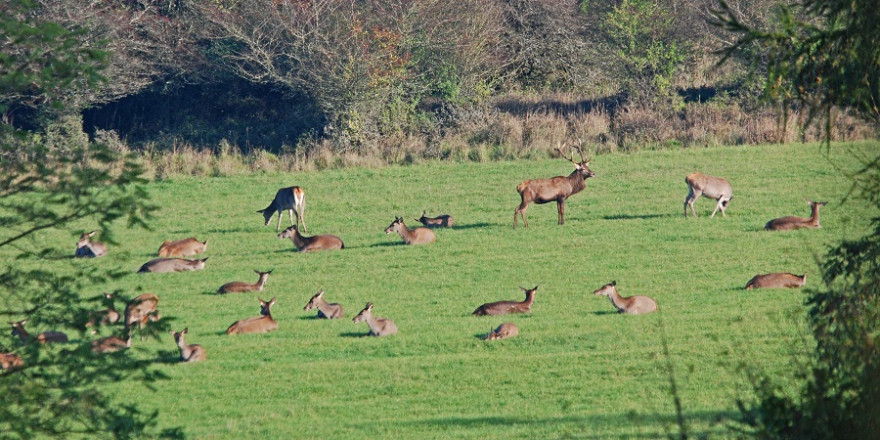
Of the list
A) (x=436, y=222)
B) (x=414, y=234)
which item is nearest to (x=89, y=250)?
(x=414, y=234)

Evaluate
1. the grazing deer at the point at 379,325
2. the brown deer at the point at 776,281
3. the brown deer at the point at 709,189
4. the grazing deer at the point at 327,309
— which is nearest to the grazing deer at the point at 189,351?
the grazing deer at the point at 379,325

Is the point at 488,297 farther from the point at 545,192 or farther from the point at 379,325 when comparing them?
the point at 545,192

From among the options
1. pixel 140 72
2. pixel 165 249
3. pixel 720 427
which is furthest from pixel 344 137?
pixel 720 427

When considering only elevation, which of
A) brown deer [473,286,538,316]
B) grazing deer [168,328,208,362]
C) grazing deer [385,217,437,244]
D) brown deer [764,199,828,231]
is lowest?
brown deer [764,199,828,231]

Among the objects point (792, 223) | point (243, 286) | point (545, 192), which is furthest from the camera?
point (545, 192)

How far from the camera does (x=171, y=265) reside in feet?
71.9

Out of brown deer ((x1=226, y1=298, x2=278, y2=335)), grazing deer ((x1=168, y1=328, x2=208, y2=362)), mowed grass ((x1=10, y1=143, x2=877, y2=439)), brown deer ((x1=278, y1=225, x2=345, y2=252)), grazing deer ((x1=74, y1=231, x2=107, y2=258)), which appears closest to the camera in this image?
mowed grass ((x1=10, y1=143, x2=877, y2=439))

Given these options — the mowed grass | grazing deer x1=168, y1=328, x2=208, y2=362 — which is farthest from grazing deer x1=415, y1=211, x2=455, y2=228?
grazing deer x1=168, y1=328, x2=208, y2=362

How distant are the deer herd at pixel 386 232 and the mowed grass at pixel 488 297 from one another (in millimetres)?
202

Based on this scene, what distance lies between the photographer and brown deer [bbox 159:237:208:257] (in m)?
23.0

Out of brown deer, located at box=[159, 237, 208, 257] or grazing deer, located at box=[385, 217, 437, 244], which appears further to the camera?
grazing deer, located at box=[385, 217, 437, 244]

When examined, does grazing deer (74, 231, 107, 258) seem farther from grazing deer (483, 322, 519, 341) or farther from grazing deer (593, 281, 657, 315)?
grazing deer (593, 281, 657, 315)

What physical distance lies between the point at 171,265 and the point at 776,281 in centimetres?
1025

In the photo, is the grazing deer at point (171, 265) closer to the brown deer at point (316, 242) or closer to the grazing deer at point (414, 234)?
the brown deer at point (316, 242)
